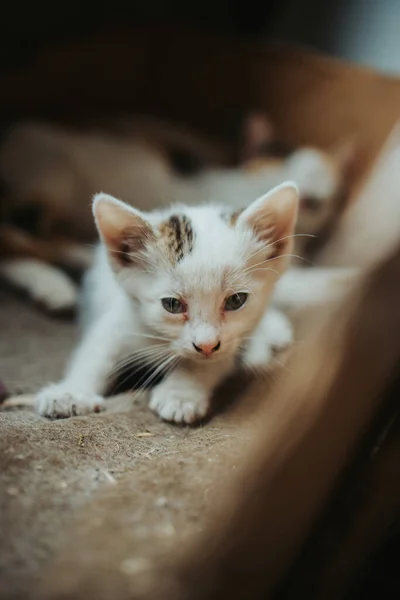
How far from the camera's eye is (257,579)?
0.85 m

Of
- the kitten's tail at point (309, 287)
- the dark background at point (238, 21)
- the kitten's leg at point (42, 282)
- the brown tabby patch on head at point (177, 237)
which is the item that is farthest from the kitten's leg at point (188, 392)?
the dark background at point (238, 21)

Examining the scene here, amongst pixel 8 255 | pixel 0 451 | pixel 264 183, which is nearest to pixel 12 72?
pixel 8 255

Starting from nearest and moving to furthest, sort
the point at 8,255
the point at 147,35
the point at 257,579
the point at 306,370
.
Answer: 1. the point at 257,579
2. the point at 306,370
3. the point at 8,255
4. the point at 147,35

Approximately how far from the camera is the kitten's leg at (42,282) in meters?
1.90

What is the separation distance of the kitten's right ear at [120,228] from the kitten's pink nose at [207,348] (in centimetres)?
25

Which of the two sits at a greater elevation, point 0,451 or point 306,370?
point 306,370

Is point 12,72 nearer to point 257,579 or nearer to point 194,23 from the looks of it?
point 194,23

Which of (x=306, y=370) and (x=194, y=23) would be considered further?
(x=194, y=23)

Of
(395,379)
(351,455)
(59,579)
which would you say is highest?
(395,379)

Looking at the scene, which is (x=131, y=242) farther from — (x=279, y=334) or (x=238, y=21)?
(x=238, y=21)

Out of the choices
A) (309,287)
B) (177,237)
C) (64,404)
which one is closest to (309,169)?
(309,287)

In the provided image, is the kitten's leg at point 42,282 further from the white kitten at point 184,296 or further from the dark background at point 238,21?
the dark background at point 238,21

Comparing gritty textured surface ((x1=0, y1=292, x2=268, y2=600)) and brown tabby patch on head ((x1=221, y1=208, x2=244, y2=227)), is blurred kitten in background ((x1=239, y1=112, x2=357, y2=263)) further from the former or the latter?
gritty textured surface ((x1=0, y1=292, x2=268, y2=600))

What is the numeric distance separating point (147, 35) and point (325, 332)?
221cm
